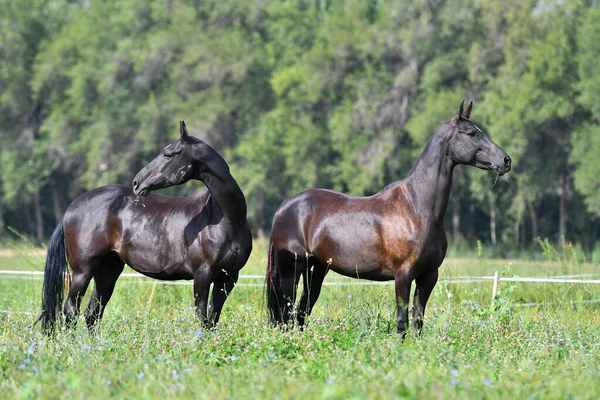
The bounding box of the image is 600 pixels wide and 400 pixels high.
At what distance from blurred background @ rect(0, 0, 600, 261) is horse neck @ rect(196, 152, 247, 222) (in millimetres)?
28057

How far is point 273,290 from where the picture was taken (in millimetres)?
9273

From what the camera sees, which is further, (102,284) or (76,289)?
(102,284)

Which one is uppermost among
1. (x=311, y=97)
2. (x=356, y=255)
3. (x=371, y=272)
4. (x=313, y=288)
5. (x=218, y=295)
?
(x=311, y=97)

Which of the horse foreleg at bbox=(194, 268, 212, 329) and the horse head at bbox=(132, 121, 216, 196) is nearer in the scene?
the horse foreleg at bbox=(194, 268, 212, 329)

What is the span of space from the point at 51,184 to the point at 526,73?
26102 millimetres

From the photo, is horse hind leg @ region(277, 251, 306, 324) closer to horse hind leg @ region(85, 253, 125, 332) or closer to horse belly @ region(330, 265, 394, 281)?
horse belly @ region(330, 265, 394, 281)

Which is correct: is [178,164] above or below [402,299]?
above

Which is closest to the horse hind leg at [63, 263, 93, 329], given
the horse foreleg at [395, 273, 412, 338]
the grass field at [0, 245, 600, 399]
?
the grass field at [0, 245, 600, 399]

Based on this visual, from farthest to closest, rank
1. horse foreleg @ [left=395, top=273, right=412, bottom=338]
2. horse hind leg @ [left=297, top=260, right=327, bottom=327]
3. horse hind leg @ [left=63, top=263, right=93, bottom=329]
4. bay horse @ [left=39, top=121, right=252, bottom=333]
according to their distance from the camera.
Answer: horse hind leg @ [left=297, top=260, right=327, bottom=327] < horse hind leg @ [left=63, top=263, right=93, bottom=329] < bay horse @ [left=39, top=121, right=252, bottom=333] < horse foreleg @ [left=395, top=273, right=412, bottom=338]

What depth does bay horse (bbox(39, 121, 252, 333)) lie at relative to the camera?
844cm

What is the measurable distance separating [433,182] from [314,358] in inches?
97.0

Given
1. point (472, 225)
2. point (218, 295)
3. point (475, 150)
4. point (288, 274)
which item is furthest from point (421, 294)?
point (472, 225)

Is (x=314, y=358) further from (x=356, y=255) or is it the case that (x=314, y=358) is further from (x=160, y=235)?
(x=160, y=235)

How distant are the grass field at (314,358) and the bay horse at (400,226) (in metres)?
0.41
